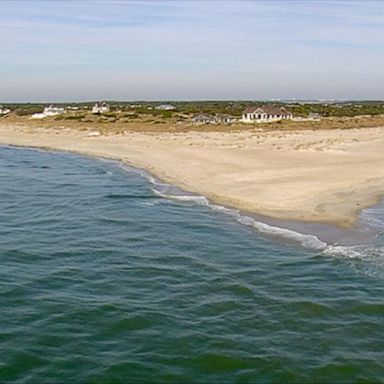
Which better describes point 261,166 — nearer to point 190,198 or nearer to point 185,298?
point 190,198

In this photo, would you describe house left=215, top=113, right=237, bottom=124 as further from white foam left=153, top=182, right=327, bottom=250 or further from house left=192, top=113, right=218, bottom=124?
white foam left=153, top=182, right=327, bottom=250

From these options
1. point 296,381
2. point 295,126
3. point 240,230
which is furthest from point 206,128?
point 296,381

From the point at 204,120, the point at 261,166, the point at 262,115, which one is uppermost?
the point at 262,115

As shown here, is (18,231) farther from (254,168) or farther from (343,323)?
(254,168)

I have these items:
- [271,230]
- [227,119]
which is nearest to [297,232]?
[271,230]

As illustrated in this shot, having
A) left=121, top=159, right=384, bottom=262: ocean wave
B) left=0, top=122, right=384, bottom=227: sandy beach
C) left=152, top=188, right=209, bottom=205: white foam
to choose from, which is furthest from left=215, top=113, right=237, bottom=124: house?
left=152, top=188, right=209, bottom=205: white foam
